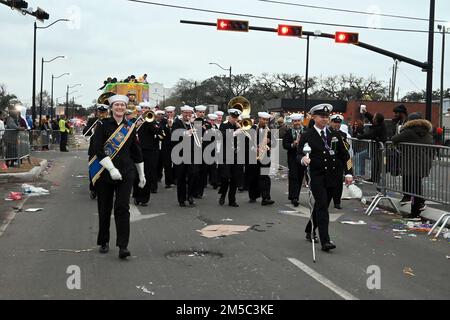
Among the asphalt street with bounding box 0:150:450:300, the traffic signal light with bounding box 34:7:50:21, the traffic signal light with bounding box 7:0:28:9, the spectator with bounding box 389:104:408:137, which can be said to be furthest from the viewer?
the traffic signal light with bounding box 34:7:50:21

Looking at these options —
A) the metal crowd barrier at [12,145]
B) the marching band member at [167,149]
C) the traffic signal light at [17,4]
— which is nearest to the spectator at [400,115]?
the marching band member at [167,149]

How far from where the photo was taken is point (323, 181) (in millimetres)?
7602

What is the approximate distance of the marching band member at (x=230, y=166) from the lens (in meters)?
11.4

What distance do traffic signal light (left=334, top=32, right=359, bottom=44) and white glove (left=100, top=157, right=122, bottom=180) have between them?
53.7 feet

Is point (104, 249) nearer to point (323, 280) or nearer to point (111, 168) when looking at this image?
point (111, 168)

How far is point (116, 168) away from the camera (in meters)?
6.97

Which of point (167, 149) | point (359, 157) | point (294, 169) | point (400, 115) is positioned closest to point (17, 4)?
point (167, 149)

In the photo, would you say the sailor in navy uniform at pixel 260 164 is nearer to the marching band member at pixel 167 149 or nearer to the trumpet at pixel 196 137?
the trumpet at pixel 196 137

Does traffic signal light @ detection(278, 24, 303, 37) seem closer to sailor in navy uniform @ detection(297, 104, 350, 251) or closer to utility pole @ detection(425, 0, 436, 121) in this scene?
utility pole @ detection(425, 0, 436, 121)

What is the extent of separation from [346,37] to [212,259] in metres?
16.5

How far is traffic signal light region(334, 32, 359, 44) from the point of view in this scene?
21.5 metres

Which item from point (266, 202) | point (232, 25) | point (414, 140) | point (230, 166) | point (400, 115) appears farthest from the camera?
point (232, 25)

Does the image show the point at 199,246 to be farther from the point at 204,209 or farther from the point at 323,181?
the point at 204,209

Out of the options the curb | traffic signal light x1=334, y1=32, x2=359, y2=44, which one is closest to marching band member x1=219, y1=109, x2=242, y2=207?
the curb
